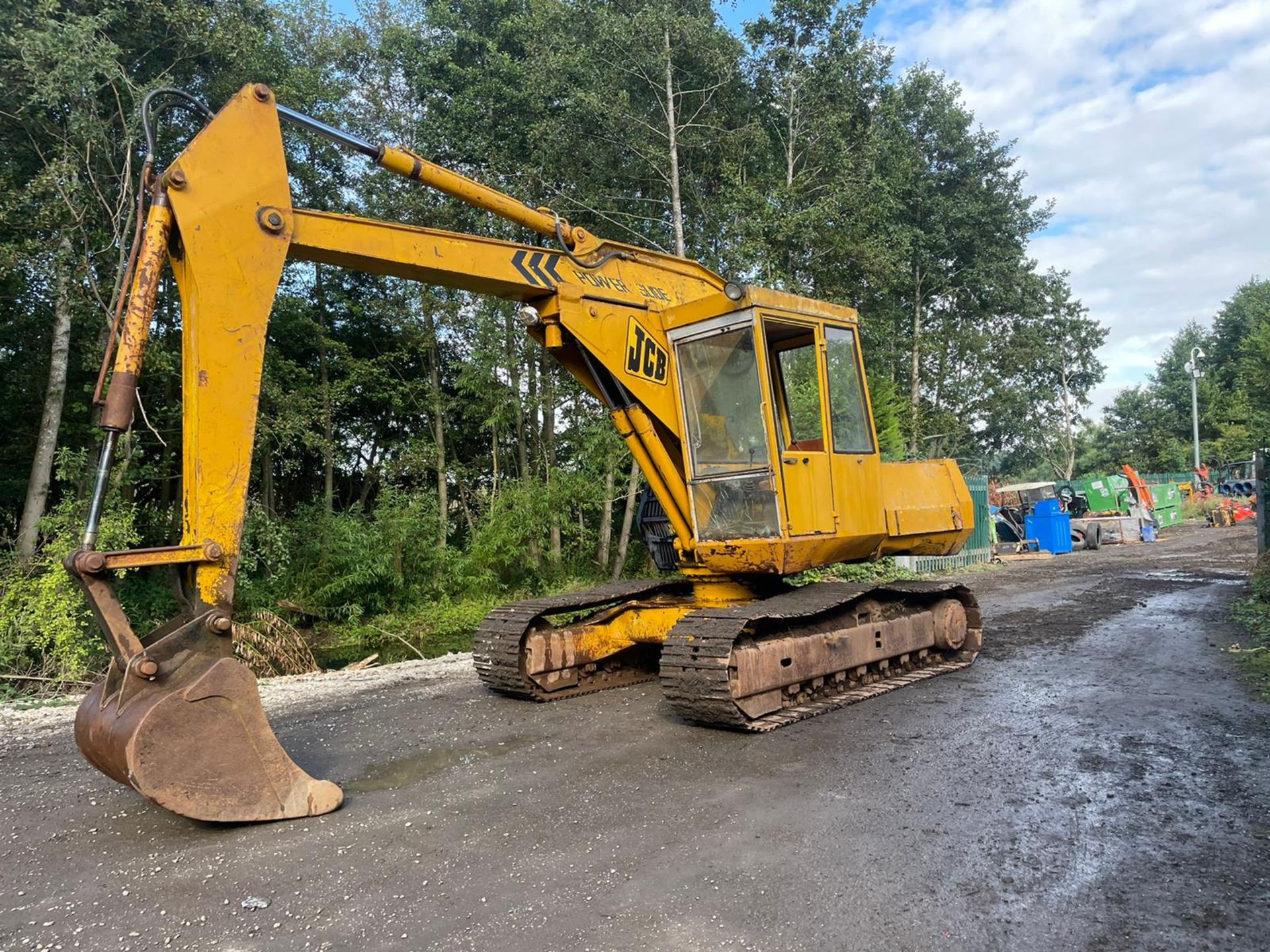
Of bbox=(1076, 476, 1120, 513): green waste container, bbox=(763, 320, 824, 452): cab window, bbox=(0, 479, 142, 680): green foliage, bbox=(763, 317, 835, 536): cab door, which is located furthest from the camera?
bbox=(1076, 476, 1120, 513): green waste container

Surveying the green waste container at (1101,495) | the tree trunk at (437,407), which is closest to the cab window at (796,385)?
the tree trunk at (437,407)

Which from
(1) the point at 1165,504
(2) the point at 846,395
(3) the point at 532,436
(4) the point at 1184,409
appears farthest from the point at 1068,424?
(2) the point at 846,395

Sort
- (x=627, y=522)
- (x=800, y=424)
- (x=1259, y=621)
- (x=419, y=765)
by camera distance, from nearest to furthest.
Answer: (x=419, y=765)
(x=800, y=424)
(x=1259, y=621)
(x=627, y=522)

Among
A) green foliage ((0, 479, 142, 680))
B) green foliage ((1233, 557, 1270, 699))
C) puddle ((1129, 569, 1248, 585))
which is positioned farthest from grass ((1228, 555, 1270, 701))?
green foliage ((0, 479, 142, 680))

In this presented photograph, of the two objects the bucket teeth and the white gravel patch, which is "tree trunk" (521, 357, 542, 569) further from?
the bucket teeth

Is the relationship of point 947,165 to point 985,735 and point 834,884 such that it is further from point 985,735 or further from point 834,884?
point 834,884

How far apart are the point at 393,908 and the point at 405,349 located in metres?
16.8

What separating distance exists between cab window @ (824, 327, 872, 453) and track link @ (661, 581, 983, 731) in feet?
4.10

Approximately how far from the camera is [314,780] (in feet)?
13.6

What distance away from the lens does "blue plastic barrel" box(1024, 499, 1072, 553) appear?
2123 cm

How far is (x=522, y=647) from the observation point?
21.6 ft

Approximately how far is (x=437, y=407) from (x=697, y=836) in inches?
623

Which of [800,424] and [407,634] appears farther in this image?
[407,634]

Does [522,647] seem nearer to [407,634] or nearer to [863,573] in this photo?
[407,634]
